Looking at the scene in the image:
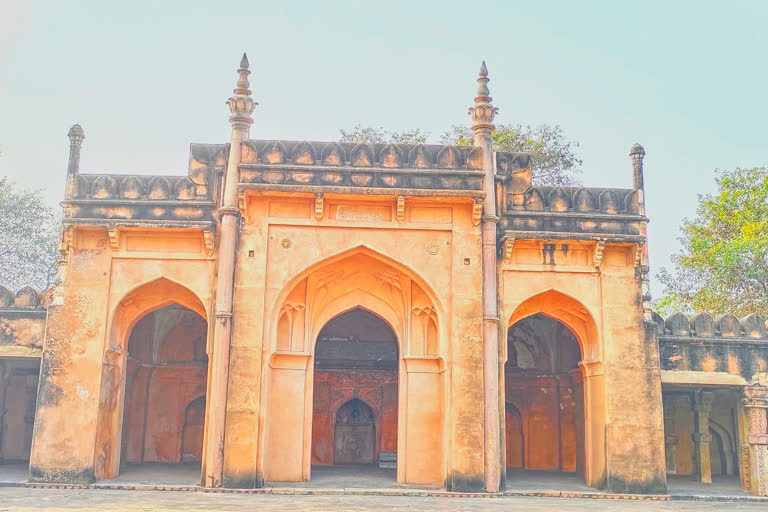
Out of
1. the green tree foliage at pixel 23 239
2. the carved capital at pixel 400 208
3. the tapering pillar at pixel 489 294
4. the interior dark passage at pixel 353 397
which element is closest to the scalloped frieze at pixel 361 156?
the carved capital at pixel 400 208

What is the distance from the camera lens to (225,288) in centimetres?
1212

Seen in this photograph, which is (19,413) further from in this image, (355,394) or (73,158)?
(355,394)

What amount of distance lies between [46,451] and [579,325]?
28.0 feet

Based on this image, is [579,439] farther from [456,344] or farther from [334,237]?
[334,237]

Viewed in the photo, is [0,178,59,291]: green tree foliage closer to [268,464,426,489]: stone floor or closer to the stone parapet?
→ [268,464,426,489]: stone floor

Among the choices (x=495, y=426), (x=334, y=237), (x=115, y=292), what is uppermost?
(x=334, y=237)

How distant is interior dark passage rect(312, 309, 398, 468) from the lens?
55.2 ft

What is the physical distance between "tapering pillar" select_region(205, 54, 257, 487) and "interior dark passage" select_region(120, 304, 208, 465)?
4277mm

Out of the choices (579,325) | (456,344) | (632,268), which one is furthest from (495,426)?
(632,268)

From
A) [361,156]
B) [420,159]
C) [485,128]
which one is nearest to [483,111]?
[485,128]

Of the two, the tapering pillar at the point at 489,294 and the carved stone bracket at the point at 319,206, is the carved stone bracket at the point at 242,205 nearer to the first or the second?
the carved stone bracket at the point at 319,206

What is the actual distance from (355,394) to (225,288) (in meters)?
5.76

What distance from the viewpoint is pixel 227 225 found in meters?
12.3

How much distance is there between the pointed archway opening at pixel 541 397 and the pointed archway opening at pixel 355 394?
99.2 inches
